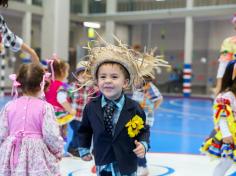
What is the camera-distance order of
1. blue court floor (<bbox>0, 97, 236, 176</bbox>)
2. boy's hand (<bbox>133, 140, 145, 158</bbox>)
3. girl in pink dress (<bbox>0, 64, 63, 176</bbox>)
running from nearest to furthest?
1. boy's hand (<bbox>133, 140, 145, 158</bbox>)
2. girl in pink dress (<bbox>0, 64, 63, 176</bbox>)
3. blue court floor (<bbox>0, 97, 236, 176</bbox>)

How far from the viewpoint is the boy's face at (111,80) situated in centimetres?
248

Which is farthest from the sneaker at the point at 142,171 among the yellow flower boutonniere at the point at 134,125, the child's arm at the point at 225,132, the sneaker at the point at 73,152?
the yellow flower boutonniere at the point at 134,125

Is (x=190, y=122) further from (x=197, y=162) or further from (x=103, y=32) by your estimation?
(x=103, y=32)

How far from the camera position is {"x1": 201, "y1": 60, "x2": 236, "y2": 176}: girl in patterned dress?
11.6 ft

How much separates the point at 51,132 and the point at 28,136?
0.56 feet

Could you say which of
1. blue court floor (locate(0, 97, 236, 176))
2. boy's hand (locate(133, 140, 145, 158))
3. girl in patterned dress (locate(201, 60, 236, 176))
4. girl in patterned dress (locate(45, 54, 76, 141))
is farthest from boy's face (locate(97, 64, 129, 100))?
girl in patterned dress (locate(45, 54, 76, 141))

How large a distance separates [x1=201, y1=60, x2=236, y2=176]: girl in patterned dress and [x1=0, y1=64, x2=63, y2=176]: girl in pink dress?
57.1 inches

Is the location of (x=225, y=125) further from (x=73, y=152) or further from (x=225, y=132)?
(x=73, y=152)

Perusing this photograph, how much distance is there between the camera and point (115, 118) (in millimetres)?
2545

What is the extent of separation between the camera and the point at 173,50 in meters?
21.6

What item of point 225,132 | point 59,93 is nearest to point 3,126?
point 225,132

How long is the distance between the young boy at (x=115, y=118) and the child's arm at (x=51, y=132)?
365mm

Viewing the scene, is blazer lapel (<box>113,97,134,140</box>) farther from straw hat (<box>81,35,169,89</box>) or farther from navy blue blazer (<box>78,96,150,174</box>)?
straw hat (<box>81,35,169,89</box>)

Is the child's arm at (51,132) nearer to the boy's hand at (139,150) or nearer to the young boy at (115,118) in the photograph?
the young boy at (115,118)
